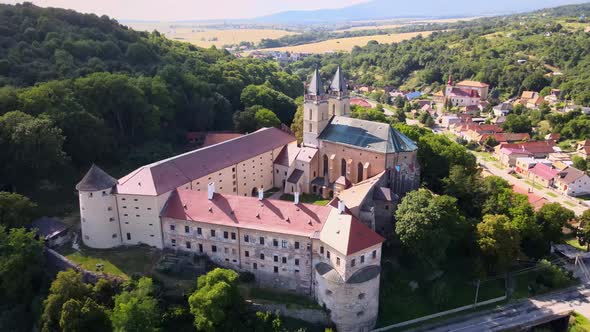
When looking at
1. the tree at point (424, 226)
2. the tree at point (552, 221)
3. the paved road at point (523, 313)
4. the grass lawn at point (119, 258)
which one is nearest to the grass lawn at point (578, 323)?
the paved road at point (523, 313)

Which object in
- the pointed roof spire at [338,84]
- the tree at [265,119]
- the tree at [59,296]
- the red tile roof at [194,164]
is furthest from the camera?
the tree at [265,119]

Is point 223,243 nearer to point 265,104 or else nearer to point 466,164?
point 466,164

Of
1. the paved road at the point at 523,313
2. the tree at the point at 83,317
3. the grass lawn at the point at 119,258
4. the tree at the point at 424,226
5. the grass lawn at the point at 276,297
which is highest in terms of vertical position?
the tree at the point at 424,226

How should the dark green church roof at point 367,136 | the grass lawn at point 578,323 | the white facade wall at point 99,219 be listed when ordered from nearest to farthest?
1. the grass lawn at point 578,323
2. the white facade wall at point 99,219
3. the dark green church roof at point 367,136

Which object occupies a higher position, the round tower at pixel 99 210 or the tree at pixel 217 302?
the round tower at pixel 99 210

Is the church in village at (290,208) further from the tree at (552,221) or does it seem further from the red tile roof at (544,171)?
the red tile roof at (544,171)

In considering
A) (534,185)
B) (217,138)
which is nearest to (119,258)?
(217,138)
